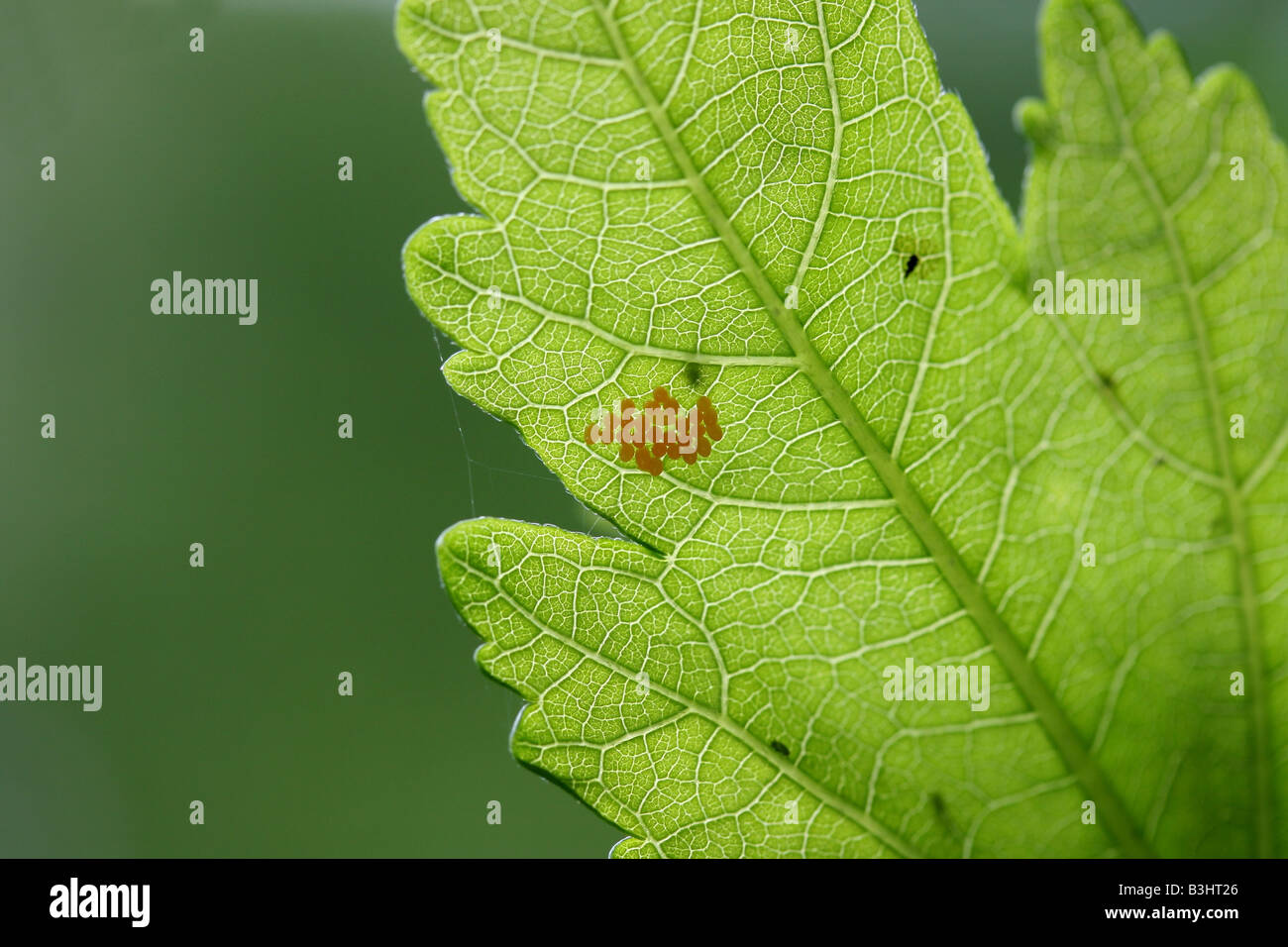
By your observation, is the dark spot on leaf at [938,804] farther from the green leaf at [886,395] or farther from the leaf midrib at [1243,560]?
the leaf midrib at [1243,560]

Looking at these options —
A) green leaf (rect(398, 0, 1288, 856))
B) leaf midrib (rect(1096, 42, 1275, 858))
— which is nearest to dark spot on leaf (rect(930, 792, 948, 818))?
green leaf (rect(398, 0, 1288, 856))

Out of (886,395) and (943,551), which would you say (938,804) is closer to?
(943,551)

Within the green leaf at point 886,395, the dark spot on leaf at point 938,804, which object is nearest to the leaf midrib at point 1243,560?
the green leaf at point 886,395

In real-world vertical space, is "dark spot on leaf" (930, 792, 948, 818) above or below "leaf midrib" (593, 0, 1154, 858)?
below

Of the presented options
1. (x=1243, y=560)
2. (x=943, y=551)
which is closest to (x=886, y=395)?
(x=943, y=551)

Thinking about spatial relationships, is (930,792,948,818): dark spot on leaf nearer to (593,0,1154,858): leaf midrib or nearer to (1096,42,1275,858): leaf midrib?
(593,0,1154,858): leaf midrib

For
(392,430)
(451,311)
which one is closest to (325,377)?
(392,430)

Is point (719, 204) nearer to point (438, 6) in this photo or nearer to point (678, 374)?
point (678, 374)
